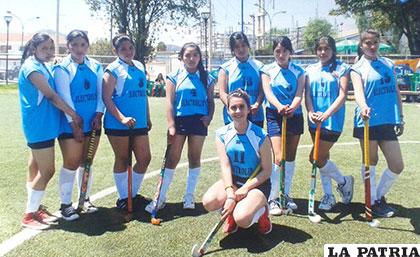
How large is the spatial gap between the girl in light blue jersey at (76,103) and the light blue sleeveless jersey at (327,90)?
2.45 metres

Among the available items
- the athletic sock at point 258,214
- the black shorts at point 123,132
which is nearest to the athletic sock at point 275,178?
the athletic sock at point 258,214

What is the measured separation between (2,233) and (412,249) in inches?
154

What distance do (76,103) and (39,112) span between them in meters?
0.46

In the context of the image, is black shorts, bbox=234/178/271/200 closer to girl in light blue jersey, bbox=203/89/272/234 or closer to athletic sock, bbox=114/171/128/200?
girl in light blue jersey, bbox=203/89/272/234

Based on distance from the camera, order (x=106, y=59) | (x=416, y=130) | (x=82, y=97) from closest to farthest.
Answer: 1. (x=82, y=97)
2. (x=416, y=130)
3. (x=106, y=59)

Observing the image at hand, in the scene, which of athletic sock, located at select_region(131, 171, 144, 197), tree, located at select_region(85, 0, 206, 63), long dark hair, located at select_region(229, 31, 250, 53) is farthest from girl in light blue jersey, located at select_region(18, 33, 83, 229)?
tree, located at select_region(85, 0, 206, 63)

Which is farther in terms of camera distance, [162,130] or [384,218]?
[162,130]

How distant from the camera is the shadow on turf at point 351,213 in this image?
5008mm

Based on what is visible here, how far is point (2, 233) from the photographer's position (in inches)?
180

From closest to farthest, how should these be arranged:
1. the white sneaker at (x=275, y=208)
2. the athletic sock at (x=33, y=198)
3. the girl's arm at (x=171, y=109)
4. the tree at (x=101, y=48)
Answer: the athletic sock at (x=33, y=198) → the white sneaker at (x=275, y=208) → the girl's arm at (x=171, y=109) → the tree at (x=101, y=48)

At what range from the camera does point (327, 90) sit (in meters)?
5.14

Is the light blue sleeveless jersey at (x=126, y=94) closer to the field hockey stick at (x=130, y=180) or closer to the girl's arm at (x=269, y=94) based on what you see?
the field hockey stick at (x=130, y=180)

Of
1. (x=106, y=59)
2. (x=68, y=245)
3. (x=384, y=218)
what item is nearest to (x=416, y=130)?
(x=384, y=218)

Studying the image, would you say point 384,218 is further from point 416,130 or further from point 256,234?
point 416,130
